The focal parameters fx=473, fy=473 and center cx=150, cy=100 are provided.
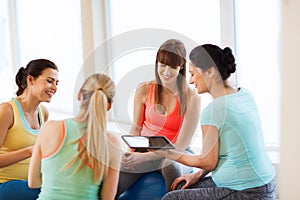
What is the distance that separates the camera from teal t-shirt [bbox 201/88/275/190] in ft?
6.39

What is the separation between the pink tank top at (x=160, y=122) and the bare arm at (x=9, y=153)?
0.58 meters

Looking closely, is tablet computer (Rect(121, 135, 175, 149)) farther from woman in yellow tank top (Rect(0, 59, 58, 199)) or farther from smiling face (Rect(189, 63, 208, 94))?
woman in yellow tank top (Rect(0, 59, 58, 199))

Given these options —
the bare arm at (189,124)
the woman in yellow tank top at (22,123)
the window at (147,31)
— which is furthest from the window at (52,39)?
the bare arm at (189,124)

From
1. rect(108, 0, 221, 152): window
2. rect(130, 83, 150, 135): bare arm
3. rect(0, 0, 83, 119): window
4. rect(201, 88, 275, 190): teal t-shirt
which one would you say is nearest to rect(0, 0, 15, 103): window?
rect(0, 0, 83, 119): window

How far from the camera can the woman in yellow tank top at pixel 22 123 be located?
7.53 feet

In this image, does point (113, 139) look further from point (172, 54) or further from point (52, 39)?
point (52, 39)

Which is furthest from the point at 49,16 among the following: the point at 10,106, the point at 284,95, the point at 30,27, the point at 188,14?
the point at 284,95

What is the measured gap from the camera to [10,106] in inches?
92.7

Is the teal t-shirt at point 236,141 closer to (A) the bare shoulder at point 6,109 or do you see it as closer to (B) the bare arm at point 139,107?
(B) the bare arm at point 139,107

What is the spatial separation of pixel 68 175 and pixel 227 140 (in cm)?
66

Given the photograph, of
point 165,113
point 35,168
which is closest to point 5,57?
point 165,113

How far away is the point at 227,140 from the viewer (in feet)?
6.44

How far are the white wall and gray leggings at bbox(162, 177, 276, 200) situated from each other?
1.05 feet

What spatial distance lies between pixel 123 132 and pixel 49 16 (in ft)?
Result: 8.23
